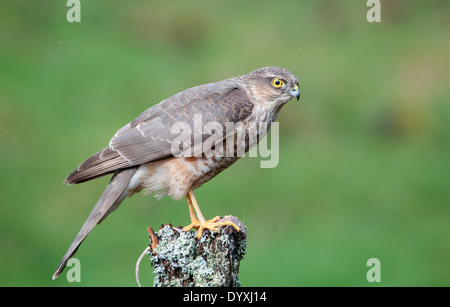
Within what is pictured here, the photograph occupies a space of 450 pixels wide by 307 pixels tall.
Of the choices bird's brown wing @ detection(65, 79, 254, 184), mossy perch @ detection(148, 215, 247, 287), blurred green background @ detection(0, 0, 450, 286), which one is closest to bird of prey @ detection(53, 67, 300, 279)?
bird's brown wing @ detection(65, 79, 254, 184)

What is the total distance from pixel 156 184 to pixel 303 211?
437 cm

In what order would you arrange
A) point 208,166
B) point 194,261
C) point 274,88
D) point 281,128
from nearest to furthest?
point 194,261 < point 208,166 < point 274,88 < point 281,128

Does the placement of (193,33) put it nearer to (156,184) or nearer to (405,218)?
(405,218)

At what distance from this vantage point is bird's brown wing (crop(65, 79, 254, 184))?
533 centimetres

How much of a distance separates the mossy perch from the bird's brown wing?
29.4 inches

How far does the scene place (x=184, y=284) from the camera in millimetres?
4734

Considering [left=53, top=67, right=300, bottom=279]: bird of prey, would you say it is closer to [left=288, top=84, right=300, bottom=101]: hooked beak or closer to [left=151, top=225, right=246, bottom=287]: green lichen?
[left=288, top=84, right=300, bottom=101]: hooked beak

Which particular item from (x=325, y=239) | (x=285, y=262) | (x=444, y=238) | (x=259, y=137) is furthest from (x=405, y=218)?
(x=259, y=137)

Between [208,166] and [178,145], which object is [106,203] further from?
[208,166]

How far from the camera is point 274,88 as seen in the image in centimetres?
565

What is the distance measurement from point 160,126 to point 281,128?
494 cm

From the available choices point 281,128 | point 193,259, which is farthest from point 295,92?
point 281,128

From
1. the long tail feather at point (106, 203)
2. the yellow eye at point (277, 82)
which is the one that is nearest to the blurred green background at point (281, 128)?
the long tail feather at point (106, 203)

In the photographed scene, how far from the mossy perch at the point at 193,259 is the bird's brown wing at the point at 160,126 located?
746 millimetres
